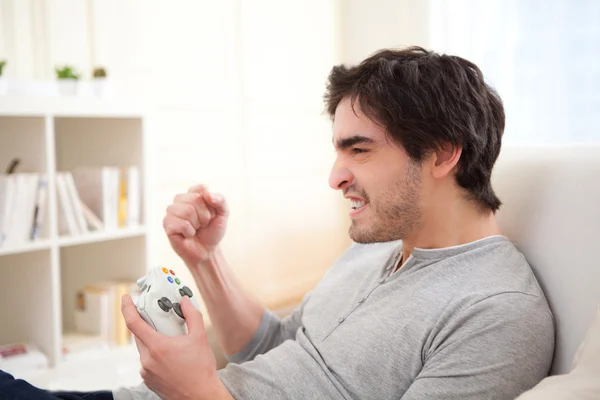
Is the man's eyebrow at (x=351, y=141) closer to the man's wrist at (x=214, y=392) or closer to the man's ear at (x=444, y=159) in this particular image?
the man's ear at (x=444, y=159)

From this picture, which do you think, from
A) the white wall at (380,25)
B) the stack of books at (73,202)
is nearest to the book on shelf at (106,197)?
the stack of books at (73,202)

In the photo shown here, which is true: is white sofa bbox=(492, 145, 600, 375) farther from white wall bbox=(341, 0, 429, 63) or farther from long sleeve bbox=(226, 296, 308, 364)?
white wall bbox=(341, 0, 429, 63)

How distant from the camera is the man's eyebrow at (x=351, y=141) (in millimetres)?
1218

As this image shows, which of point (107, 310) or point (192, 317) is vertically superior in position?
point (192, 317)

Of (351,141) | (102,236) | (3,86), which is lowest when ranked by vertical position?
(102,236)

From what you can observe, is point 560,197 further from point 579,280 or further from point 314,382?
point 314,382

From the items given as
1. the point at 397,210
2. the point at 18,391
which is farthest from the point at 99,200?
the point at 397,210

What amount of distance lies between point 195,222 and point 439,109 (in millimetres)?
594

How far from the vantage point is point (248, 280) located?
324 centimetres

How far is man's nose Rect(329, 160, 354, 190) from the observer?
1247 millimetres

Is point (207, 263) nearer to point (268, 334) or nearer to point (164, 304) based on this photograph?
point (268, 334)

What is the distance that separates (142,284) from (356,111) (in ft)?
1.75

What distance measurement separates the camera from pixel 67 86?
1.99 m

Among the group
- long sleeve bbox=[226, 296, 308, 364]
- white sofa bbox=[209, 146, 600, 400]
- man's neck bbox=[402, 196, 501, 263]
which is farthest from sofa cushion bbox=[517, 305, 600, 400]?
long sleeve bbox=[226, 296, 308, 364]
